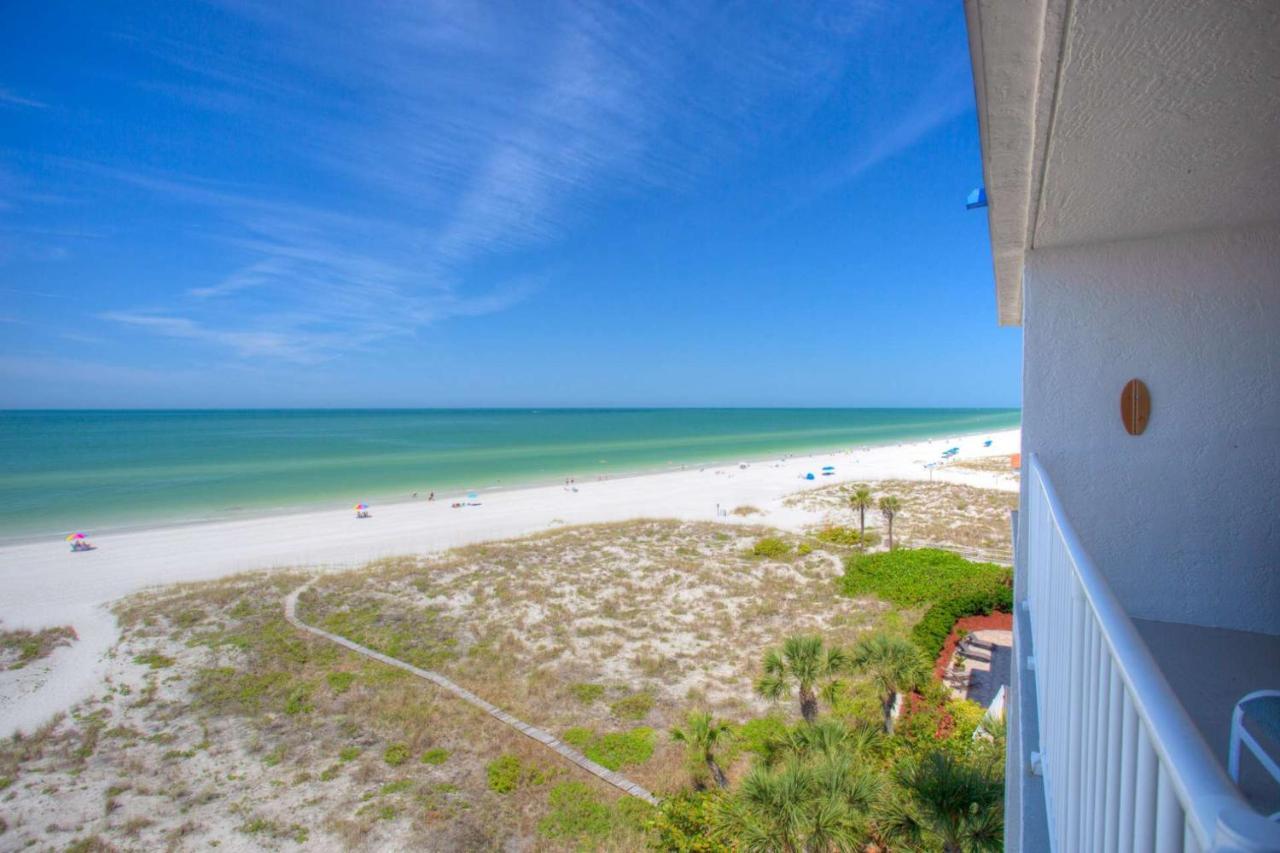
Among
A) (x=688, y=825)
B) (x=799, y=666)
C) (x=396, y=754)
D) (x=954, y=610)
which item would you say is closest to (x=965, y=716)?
(x=799, y=666)

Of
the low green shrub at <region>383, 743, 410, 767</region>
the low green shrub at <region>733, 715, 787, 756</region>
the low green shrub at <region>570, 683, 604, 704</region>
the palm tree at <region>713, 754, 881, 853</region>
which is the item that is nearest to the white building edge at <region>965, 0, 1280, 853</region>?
the palm tree at <region>713, 754, 881, 853</region>

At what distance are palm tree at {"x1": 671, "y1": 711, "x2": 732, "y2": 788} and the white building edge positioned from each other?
4.74 metres

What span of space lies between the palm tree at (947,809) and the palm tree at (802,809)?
289 mm

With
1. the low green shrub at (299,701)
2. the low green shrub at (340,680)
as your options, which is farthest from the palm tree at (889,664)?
the low green shrub at (299,701)

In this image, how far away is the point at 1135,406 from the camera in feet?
12.8

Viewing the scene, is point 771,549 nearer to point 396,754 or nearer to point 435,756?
point 435,756

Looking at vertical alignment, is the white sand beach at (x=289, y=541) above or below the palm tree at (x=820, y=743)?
below

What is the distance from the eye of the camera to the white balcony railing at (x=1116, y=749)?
788 millimetres

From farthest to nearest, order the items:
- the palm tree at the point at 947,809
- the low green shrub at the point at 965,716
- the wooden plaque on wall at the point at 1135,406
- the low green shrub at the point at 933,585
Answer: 1. the low green shrub at the point at 933,585
2. the low green shrub at the point at 965,716
3. the palm tree at the point at 947,809
4. the wooden plaque on wall at the point at 1135,406

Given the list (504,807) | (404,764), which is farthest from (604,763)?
(404,764)

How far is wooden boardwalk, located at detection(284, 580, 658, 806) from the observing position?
29.8 feet

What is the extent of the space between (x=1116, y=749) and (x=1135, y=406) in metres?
3.55

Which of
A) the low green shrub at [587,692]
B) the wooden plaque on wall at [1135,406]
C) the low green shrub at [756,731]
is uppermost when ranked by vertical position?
the wooden plaque on wall at [1135,406]

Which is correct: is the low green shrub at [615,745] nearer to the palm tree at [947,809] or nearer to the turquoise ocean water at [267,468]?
the palm tree at [947,809]
